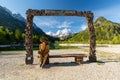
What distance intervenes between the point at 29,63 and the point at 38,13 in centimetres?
405

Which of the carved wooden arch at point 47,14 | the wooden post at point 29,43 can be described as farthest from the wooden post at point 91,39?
the wooden post at point 29,43

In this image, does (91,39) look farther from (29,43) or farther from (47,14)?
(29,43)

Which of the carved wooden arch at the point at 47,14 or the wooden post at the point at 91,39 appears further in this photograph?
the wooden post at the point at 91,39

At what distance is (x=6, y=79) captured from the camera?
12734mm

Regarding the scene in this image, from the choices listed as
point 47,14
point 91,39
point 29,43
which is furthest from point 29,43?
Answer: point 91,39

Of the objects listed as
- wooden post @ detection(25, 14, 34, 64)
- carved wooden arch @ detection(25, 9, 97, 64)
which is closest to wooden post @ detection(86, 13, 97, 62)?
carved wooden arch @ detection(25, 9, 97, 64)

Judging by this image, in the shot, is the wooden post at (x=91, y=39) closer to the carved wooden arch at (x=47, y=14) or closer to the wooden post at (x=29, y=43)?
the carved wooden arch at (x=47, y=14)

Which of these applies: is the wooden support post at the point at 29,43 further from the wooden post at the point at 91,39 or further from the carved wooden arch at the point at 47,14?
the wooden post at the point at 91,39

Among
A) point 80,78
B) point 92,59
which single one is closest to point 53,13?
point 92,59

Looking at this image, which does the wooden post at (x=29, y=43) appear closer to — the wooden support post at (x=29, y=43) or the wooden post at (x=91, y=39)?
the wooden support post at (x=29, y=43)

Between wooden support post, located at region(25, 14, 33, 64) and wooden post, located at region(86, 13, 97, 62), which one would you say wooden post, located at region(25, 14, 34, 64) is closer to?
wooden support post, located at region(25, 14, 33, 64)

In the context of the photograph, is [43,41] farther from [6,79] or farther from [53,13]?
[6,79]

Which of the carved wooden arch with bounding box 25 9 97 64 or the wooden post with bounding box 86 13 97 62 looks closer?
the carved wooden arch with bounding box 25 9 97 64

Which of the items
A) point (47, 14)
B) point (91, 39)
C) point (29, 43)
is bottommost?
point (29, 43)
